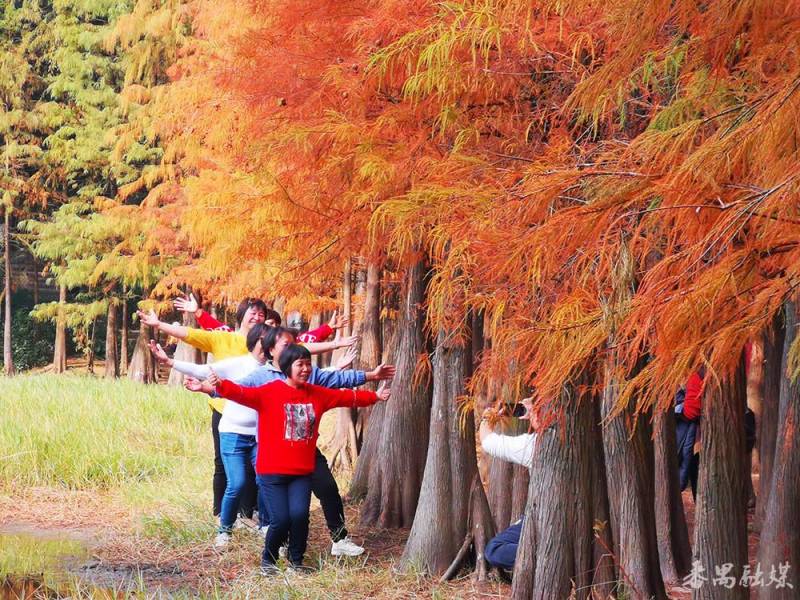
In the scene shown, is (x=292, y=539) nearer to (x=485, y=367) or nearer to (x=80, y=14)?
(x=485, y=367)

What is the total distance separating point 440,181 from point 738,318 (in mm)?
3342

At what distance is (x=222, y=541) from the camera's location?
8.80 meters

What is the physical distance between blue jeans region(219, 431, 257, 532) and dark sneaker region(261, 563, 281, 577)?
37.1 inches

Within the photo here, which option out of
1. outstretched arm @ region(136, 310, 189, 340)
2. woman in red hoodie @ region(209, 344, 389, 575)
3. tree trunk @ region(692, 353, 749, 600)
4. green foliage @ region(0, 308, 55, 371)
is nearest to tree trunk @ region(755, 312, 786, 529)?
tree trunk @ region(692, 353, 749, 600)

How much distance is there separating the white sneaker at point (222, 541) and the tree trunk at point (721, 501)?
3.94m

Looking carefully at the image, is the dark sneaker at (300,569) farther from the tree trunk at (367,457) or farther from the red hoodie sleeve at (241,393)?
the tree trunk at (367,457)

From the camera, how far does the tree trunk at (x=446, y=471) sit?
832 centimetres

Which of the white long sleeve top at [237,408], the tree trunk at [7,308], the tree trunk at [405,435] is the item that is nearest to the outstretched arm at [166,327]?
the white long sleeve top at [237,408]

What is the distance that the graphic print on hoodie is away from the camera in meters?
7.78

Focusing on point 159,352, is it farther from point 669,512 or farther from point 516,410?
point 669,512

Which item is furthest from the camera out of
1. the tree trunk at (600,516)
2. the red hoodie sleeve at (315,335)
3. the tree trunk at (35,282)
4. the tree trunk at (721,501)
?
the tree trunk at (35,282)

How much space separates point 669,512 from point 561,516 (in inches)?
99.5

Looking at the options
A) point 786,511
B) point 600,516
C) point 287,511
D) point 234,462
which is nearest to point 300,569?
point 287,511

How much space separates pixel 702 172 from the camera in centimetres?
397
